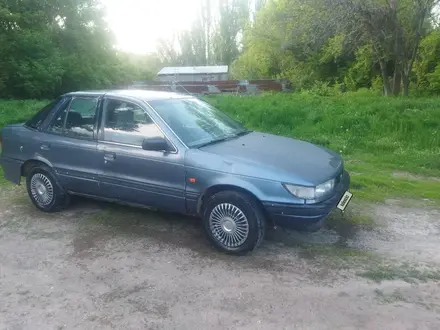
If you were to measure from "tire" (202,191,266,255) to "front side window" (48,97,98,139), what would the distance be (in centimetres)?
181

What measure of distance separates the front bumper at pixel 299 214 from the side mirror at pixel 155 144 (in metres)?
1.20

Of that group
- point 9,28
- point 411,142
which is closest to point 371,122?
point 411,142

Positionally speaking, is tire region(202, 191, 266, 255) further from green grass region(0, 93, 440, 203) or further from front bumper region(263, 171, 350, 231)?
green grass region(0, 93, 440, 203)

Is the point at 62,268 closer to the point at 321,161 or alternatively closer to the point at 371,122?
the point at 321,161

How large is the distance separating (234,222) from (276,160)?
2.48 ft

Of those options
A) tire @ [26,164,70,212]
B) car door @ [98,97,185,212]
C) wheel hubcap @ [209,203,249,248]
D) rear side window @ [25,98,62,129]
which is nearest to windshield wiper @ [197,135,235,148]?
car door @ [98,97,185,212]

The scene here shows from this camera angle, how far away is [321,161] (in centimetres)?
432

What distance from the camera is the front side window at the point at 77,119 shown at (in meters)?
4.86

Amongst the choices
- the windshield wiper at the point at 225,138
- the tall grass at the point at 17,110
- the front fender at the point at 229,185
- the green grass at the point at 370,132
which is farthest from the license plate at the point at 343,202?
the tall grass at the point at 17,110

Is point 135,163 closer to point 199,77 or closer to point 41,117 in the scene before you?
point 41,117

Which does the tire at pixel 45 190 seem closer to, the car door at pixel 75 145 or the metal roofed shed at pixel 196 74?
the car door at pixel 75 145

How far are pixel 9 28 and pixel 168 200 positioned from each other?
58.1ft

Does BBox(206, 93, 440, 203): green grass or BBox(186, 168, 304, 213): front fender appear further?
BBox(206, 93, 440, 203): green grass

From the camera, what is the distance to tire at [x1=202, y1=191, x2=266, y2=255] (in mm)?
3936
